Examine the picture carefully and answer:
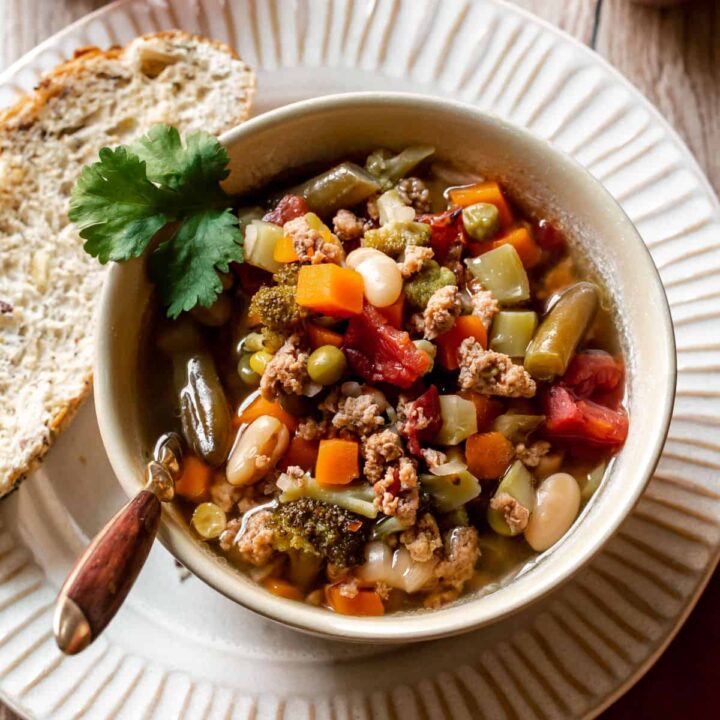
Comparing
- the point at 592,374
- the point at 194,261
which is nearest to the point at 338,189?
the point at 194,261

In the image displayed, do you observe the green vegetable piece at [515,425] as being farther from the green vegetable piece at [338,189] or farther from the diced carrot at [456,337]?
the green vegetable piece at [338,189]

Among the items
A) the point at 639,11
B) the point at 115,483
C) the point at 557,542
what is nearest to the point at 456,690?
the point at 557,542

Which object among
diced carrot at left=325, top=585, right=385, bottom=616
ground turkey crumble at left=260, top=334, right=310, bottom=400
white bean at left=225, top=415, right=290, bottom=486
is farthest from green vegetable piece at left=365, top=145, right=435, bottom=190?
diced carrot at left=325, top=585, right=385, bottom=616

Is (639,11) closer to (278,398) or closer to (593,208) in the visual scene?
(593,208)

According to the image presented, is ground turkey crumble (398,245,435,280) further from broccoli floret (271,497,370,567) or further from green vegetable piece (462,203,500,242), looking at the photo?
broccoli floret (271,497,370,567)

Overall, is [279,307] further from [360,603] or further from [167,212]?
[360,603]
